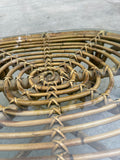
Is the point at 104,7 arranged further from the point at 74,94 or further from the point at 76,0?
the point at 74,94

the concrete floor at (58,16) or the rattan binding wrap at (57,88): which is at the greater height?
the concrete floor at (58,16)

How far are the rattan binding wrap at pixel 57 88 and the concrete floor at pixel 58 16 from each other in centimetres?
59

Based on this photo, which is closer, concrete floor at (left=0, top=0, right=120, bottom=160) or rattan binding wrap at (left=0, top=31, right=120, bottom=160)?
rattan binding wrap at (left=0, top=31, right=120, bottom=160)

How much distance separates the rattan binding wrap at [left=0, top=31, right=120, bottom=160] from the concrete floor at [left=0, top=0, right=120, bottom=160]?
59 centimetres

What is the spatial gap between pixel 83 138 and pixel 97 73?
26 centimetres

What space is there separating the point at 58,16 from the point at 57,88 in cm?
113

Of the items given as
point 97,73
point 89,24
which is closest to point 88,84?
point 97,73

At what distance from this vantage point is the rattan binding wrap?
339 mm

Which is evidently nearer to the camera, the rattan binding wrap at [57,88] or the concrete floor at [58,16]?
the rattan binding wrap at [57,88]

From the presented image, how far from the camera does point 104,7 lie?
1.39 meters

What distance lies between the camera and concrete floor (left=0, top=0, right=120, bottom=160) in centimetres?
125

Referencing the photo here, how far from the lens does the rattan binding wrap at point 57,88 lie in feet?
1.11

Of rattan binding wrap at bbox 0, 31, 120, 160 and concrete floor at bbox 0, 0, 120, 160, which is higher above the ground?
concrete floor at bbox 0, 0, 120, 160

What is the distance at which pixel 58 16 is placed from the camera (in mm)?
1399
